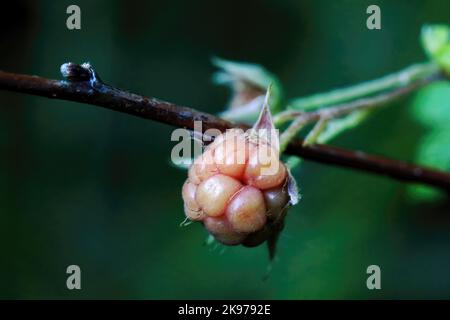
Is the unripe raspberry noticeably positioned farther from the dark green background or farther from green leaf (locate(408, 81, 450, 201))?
the dark green background

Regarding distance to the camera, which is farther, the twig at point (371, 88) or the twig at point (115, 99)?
the twig at point (371, 88)

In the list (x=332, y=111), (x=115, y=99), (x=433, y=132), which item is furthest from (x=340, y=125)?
(x=433, y=132)

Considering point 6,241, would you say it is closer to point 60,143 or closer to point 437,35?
point 60,143

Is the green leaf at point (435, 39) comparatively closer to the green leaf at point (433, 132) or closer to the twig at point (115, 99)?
the green leaf at point (433, 132)

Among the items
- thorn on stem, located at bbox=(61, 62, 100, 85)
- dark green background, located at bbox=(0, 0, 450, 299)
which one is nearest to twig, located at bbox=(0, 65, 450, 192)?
thorn on stem, located at bbox=(61, 62, 100, 85)

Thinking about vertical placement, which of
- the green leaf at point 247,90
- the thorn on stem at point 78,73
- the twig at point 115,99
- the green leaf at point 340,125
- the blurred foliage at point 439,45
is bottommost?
the twig at point 115,99

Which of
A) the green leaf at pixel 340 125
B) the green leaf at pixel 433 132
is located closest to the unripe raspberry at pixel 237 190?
the green leaf at pixel 340 125

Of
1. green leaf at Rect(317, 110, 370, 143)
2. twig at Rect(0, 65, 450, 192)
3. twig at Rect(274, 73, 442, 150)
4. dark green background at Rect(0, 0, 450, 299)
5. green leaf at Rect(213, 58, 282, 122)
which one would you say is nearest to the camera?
twig at Rect(0, 65, 450, 192)
